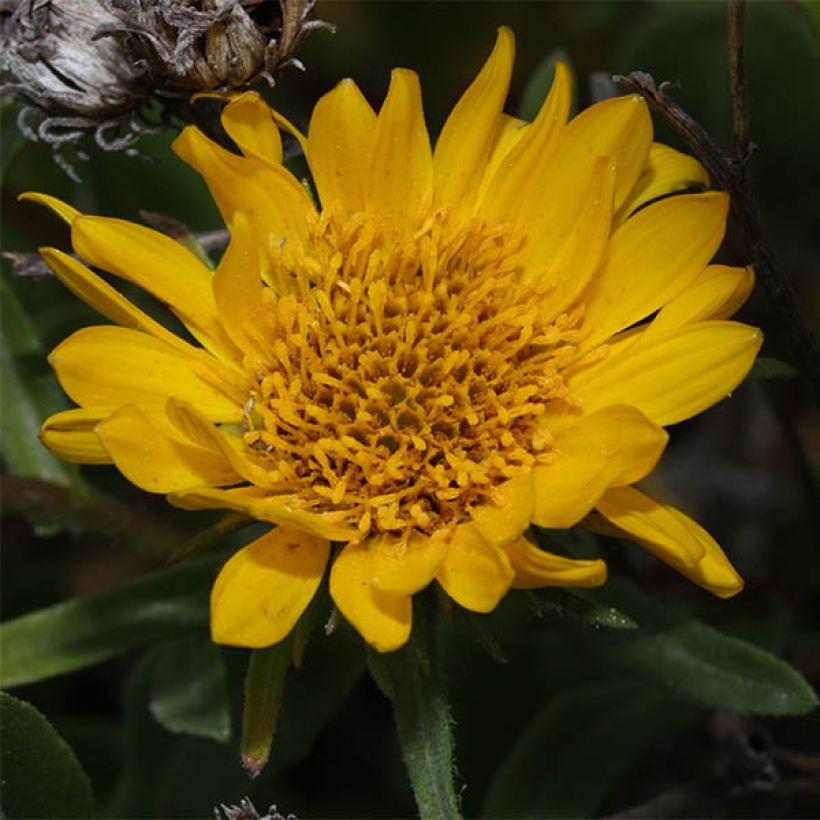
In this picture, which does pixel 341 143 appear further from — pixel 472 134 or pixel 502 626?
pixel 502 626

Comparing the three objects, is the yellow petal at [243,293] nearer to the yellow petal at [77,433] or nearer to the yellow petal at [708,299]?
the yellow petal at [77,433]

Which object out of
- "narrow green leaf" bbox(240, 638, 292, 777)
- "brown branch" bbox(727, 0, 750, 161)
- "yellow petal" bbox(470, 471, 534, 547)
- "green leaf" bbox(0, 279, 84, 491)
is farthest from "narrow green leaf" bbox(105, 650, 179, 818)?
"brown branch" bbox(727, 0, 750, 161)

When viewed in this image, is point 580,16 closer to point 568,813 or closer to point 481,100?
point 481,100

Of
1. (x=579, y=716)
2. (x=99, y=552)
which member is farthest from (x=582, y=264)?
(x=99, y=552)

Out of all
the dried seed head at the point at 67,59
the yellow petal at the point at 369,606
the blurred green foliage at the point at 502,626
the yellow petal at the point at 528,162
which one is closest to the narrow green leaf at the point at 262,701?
the blurred green foliage at the point at 502,626

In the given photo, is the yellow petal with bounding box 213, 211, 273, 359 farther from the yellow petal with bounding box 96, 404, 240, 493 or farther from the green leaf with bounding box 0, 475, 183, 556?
the green leaf with bounding box 0, 475, 183, 556

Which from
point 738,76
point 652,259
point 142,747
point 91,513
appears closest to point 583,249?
point 652,259
